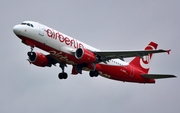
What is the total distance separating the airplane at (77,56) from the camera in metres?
59.4

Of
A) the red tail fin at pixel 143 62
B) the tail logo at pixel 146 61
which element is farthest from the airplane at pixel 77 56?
the tail logo at pixel 146 61

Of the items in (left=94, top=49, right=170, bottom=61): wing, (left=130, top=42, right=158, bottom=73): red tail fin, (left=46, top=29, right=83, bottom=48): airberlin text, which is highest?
(left=130, top=42, right=158, bottom=73): red tail fin

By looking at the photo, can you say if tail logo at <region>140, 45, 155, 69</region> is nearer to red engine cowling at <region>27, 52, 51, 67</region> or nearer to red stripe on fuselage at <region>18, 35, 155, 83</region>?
red stripe on fuselage at <region>18, 35, 155, 83</region>

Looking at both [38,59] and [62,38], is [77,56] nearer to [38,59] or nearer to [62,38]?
[62,38]

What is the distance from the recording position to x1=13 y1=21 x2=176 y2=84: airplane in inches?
2338

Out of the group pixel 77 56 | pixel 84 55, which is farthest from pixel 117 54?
pixel 77 56

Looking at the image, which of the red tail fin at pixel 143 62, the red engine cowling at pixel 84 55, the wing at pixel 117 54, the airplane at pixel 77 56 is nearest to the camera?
the airplane at pixel 77 56

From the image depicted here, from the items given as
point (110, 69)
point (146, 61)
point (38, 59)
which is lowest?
point (110, 69)

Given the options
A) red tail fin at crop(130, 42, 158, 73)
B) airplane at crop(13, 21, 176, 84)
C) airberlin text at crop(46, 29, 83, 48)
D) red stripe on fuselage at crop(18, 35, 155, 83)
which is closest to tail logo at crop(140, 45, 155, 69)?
red tail fin at crop(130, 42, 158, 73)

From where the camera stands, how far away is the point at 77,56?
6144cm

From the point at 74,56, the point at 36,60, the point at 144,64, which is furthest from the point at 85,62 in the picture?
the point at 144,64

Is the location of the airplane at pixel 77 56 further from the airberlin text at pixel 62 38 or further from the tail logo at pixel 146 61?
the tail logo at pixel 146 61

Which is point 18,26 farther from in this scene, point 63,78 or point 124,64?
point 124,64

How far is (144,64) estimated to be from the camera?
74.2 meters
